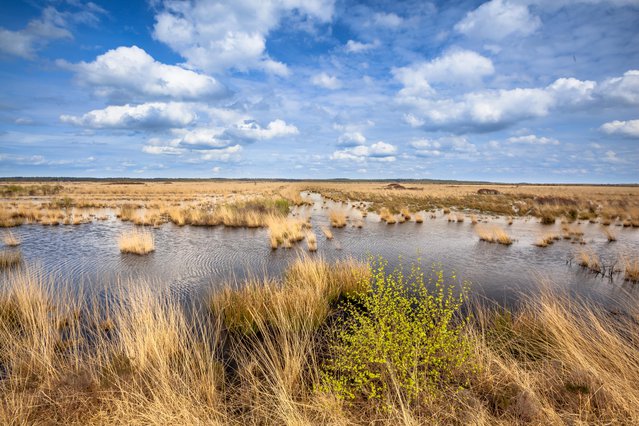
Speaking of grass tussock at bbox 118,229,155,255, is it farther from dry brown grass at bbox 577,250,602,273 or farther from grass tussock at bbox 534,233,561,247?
grass tussock at bbox 534,233,561,247

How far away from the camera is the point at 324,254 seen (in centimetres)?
1315

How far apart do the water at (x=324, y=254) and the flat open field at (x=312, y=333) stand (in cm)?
13

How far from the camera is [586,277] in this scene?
34.2 feet

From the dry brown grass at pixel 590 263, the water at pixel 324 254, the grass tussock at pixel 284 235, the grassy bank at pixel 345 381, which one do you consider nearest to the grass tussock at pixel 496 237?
the water at pixel 324 254

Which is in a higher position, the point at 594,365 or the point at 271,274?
the point at 594,365

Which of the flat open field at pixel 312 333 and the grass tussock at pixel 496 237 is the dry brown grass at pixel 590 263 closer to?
the flat open field at pixel 312 333

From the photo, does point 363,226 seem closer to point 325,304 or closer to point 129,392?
point 325,304

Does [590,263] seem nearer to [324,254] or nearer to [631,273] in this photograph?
[631,273]

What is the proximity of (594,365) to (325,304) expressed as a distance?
472cm

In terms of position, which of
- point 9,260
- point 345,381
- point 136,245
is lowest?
point 9,260

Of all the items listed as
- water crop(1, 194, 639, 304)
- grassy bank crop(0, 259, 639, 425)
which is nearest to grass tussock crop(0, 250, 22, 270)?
water crop(1, 194, 639, 304)

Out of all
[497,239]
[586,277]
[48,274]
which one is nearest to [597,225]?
[497,239]

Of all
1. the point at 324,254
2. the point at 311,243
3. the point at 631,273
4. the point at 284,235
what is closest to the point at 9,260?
the point at 284,235

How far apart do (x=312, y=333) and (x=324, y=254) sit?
7.02 meters
